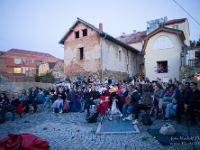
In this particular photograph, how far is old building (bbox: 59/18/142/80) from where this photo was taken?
16269mm

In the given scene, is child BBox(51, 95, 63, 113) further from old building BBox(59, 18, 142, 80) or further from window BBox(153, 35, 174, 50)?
window BBox(153, 35, 174, 50)

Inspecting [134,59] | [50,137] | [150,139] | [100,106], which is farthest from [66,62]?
[150,139]

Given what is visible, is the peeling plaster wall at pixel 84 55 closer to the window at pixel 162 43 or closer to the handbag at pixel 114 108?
the window at pixel 162 43

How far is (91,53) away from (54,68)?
20.4 metres

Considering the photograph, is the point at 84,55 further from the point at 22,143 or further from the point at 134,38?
the point at 22,143

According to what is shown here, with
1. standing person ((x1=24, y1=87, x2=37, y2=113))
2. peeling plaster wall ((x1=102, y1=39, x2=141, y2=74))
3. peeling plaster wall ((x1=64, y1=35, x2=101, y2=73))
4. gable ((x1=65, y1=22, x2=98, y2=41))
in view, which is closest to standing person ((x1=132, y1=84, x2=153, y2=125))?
standing person ((x1=24, y1=87, x2=37, y2=113))

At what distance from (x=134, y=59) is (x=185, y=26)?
368 inches

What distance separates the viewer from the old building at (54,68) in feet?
102

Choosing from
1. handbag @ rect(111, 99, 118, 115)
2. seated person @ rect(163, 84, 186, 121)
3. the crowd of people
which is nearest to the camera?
the crowd of people

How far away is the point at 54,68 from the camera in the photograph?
1358 inches

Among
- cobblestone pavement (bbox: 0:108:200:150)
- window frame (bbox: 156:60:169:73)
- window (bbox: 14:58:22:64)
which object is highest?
window (bbox: 14:58:22:64)

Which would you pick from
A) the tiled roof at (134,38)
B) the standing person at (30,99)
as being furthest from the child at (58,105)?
the tiled roof at (134,38)

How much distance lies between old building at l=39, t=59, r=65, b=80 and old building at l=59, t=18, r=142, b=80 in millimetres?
11932

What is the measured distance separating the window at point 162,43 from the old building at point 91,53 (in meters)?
4.41
